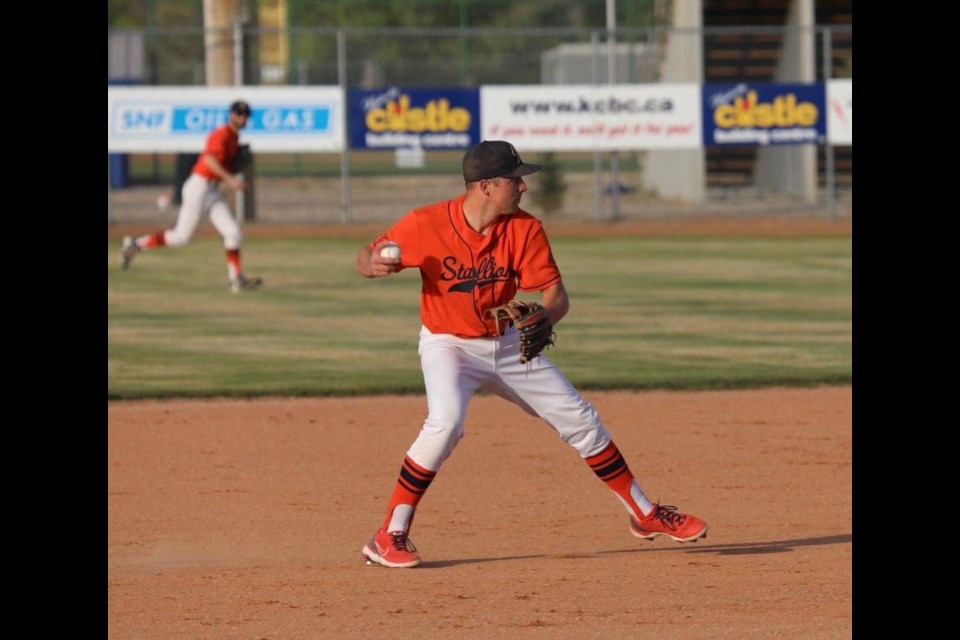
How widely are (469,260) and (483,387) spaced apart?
2.10ft

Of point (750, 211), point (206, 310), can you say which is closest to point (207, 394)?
point (206, 310)

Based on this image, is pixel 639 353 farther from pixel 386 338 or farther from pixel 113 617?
pixel 113 617

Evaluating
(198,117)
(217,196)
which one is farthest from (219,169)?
(198,117)

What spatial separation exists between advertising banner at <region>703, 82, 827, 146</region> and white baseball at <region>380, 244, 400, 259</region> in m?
20.8

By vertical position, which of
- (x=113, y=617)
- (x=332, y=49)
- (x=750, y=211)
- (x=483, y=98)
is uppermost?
(x=332, y=49)

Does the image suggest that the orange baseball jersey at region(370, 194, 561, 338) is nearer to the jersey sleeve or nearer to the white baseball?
the jersey sleeve

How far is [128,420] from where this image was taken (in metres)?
12.0

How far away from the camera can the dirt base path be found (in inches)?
261

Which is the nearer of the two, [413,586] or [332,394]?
[413,586]

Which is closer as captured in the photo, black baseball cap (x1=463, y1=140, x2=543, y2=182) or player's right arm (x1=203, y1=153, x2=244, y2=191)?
black baseball cap (x1=463, y1=140, x2=543, y2=182)

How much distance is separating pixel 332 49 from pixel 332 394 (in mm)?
44840

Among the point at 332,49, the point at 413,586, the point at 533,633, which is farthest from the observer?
the point at 332,49

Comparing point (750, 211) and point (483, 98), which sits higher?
point (483, 98)

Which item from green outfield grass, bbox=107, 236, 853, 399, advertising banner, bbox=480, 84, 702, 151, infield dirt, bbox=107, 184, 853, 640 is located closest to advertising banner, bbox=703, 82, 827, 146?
advertising banner, bbox=480, 84, 702, 151
